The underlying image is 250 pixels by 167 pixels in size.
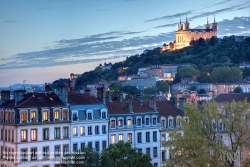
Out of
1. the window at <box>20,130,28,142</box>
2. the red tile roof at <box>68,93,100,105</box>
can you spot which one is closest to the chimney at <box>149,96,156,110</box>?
the red tile roof at <box>68,93,100,105</box>

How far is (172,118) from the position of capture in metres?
56.8

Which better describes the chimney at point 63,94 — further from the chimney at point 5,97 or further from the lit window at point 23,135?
the lit window at point 23,135

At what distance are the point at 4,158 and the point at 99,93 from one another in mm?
11166

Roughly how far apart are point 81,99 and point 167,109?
34.6ft

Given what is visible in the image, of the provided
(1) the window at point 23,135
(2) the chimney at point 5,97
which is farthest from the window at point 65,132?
(2) the chimney at point 5,97

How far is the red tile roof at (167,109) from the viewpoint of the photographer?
188 feet

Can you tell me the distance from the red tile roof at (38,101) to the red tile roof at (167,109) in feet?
38.7

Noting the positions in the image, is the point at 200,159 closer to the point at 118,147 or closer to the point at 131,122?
the point at 118,147

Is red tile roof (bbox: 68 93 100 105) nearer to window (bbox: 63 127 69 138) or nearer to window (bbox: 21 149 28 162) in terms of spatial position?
window (bbox: 63 127 69 138)

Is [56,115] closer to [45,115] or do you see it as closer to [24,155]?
[45,115]

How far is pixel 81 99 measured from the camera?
51906mm

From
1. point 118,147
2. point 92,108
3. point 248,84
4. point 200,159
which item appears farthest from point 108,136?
point 248,84

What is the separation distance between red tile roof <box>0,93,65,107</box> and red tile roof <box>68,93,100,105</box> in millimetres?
1389

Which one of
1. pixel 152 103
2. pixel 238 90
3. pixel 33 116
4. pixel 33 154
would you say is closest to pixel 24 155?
pixel 33 154
